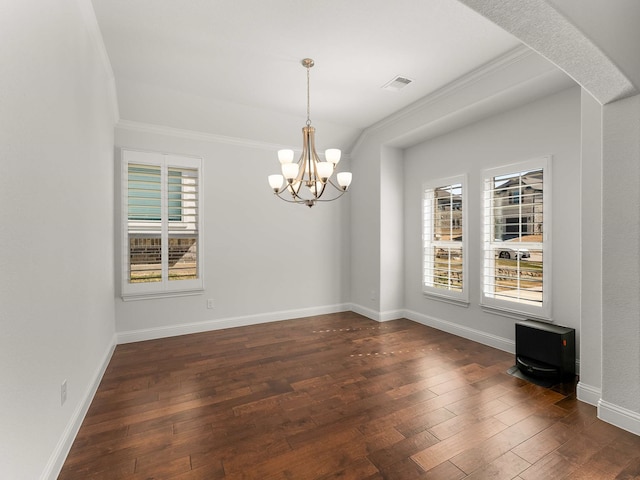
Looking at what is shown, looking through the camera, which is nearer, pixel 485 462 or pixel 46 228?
pixel 46 228

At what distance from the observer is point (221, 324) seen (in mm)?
4566

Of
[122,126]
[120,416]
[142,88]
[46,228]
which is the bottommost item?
[120,416]

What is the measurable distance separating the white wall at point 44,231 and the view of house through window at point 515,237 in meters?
4.09

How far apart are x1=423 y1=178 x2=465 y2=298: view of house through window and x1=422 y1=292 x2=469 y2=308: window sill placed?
45 mm

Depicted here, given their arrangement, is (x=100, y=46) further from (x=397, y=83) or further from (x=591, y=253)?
(x=591, y=253)

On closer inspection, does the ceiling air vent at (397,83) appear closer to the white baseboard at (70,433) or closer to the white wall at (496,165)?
the white wall at (496,165)

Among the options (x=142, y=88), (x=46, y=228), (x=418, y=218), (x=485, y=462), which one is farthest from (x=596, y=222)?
(x=142, y=88)

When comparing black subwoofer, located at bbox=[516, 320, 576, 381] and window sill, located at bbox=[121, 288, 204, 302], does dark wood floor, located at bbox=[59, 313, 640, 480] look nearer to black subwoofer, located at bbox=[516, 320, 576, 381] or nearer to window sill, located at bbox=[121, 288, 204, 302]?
black subwoofer, located at bbox=[516, 320, 576, 381]

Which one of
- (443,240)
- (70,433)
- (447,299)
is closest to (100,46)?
(70,433)

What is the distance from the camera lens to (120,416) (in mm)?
2361

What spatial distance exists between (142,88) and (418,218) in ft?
13.3

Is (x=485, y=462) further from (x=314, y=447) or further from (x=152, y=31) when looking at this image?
(x=152, y=31)

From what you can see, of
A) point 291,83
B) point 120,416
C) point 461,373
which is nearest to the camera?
point 120,416

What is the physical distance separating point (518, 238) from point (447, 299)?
128cm
